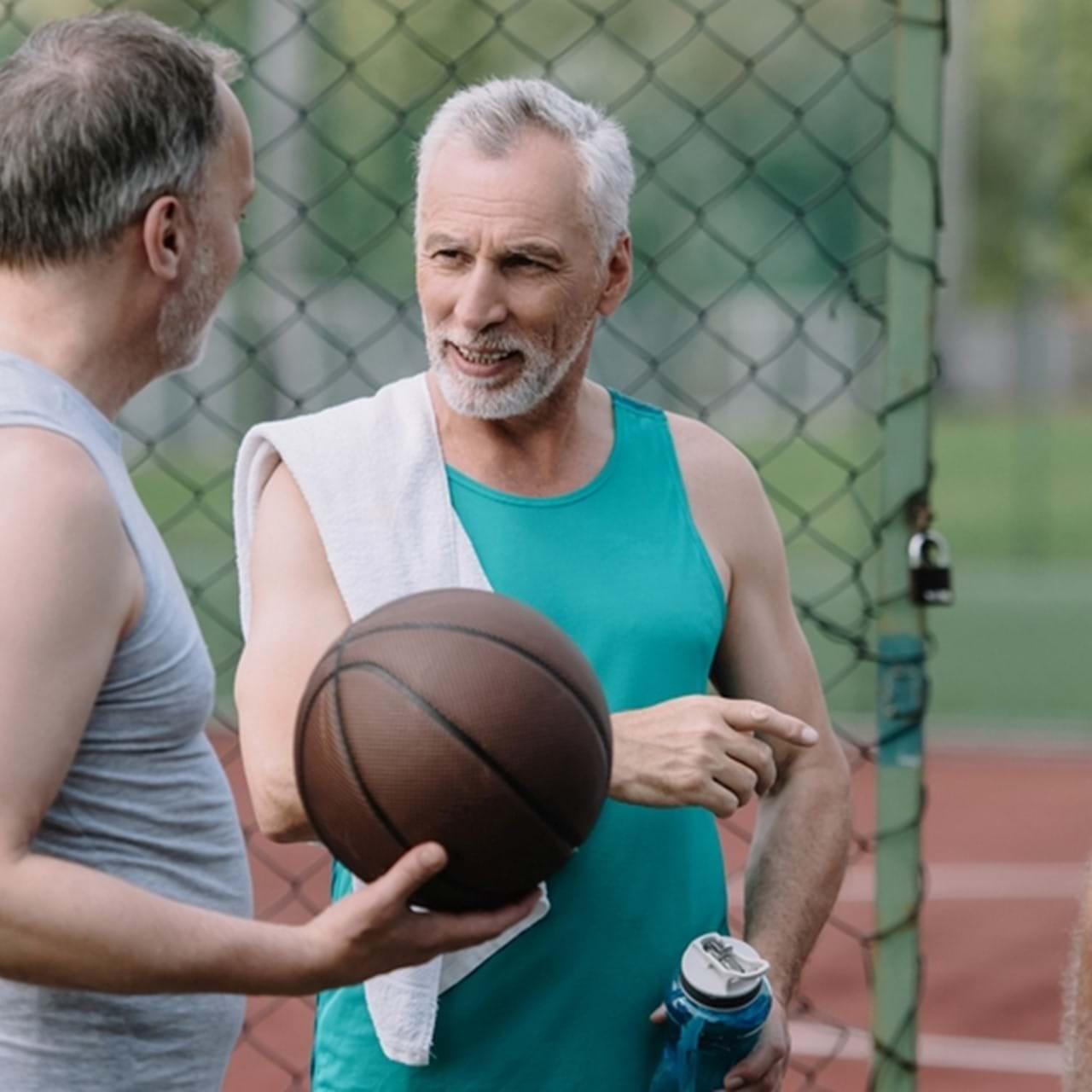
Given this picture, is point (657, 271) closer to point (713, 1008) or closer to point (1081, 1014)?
point (713, 1008)

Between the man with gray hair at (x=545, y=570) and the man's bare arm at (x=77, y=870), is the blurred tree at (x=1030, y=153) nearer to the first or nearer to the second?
the man with gray hair at (x=545, y=570)

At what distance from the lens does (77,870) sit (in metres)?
1.82

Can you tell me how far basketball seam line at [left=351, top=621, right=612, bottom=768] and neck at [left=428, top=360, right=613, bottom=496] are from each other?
0.55 meters

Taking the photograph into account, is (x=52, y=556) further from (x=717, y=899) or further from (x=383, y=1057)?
(x=717, y=899)

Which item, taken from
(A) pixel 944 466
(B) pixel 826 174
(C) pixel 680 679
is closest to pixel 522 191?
(C) pixel 680 679

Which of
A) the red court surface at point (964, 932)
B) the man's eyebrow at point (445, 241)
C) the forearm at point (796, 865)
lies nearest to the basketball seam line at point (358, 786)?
the man's eyebrow at point (445, 241)

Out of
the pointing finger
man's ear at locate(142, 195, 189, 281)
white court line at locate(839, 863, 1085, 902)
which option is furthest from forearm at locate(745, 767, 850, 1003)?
white court line at locate(839, 863, 1085, 902)

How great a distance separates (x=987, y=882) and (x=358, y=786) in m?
7.92

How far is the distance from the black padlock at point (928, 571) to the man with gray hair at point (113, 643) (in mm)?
1109

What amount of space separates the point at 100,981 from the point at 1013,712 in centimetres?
1254

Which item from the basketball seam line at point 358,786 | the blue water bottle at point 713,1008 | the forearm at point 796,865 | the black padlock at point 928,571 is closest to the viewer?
the basketball seam line at point 358,786

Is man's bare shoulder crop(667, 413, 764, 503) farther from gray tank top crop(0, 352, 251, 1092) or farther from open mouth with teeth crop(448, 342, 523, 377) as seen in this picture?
gray tank top crop(0, 352, 251, 1092)

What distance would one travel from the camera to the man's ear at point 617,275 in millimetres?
2684

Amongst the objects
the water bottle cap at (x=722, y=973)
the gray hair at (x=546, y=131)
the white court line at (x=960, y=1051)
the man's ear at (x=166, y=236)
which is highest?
the gray hair at (x=546, y=131)
